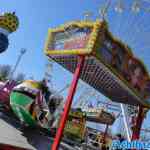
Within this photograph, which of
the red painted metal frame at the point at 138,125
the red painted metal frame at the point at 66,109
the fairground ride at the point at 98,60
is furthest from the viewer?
the red painted metal frame at the point at 138,125

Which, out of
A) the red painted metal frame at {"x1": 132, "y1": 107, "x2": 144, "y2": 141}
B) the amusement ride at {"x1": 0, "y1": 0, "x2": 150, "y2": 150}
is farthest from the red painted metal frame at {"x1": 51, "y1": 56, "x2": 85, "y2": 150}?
the red painted metal frame at {"x1": 132, "y1": 107, "x2": 144, "y2": 141}

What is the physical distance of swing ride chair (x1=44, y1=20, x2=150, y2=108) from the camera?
6438 mm

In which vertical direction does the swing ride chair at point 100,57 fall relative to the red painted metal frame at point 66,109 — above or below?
above

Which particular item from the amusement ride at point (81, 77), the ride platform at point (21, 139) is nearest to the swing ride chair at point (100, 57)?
the amusement ride at point (81, 77)

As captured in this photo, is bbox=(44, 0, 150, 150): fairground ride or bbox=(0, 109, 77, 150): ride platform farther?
bbox=(44, 0, 150, 150): fairground ride

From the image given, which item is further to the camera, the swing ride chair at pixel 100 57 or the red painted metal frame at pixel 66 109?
the swing ride chair at pixel 100 57

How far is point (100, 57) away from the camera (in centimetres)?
638

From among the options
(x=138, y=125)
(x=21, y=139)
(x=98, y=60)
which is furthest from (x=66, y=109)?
(x=138, y=125)

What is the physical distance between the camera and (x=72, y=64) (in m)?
7.56

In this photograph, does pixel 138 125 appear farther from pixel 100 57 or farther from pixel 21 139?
pixel 21 139

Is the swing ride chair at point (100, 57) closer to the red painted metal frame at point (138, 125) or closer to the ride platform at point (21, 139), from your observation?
the red painted metal frame at point (138, 125)

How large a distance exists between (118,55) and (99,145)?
5.97 metres

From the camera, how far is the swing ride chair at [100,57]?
6.44 metres

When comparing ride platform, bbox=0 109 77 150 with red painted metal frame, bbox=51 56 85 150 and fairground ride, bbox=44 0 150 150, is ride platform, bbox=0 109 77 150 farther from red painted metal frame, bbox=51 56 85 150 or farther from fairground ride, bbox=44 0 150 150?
fairground ride, bbox=44 0 150 150
